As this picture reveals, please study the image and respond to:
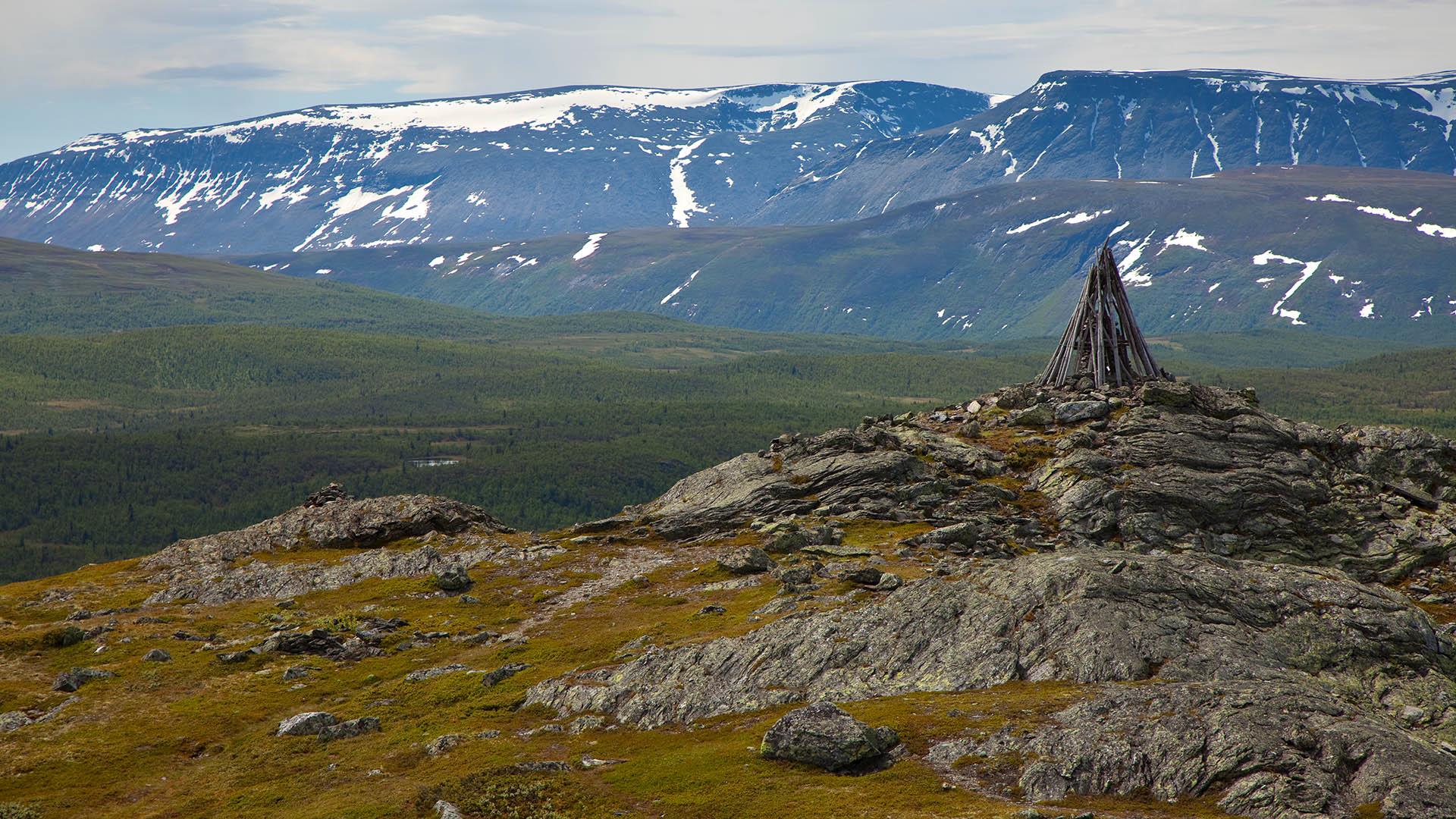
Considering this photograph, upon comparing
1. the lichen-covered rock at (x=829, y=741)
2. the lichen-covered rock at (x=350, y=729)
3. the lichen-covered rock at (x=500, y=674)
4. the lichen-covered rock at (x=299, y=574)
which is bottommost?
the lichen-covered rock at (x=299, y=574)

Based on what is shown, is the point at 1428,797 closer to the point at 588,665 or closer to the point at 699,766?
the point at 699,766

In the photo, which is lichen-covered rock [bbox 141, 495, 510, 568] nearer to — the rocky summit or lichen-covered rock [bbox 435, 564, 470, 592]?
the rocky summit

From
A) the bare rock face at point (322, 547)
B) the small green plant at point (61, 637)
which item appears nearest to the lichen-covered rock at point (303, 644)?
the bare rock face at point (322, 547)

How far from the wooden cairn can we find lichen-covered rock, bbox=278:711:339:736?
70.8m

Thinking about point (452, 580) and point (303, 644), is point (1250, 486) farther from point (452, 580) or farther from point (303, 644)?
point (303, 644)

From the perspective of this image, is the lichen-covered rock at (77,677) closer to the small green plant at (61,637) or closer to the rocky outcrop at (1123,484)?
the small green plant at (61,637)

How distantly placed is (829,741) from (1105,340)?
6735 cm

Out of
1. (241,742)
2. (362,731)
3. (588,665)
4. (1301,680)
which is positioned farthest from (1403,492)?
(241,742)

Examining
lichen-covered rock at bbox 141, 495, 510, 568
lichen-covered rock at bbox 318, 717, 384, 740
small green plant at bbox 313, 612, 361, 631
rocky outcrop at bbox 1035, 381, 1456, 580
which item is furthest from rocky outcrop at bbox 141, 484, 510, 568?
rocky outcrop at bbox 1035, 381, 1456, 580

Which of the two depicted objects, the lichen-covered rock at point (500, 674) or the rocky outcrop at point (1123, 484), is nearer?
the lichen-covered rock at point (500, 674)

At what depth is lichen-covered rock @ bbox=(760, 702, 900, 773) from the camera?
48.4 m

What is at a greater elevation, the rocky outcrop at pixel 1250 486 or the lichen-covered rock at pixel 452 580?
the rocky outcrop at pixel 1250 486

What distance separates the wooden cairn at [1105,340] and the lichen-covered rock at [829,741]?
64125 mm

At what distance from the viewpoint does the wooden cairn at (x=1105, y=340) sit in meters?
105
